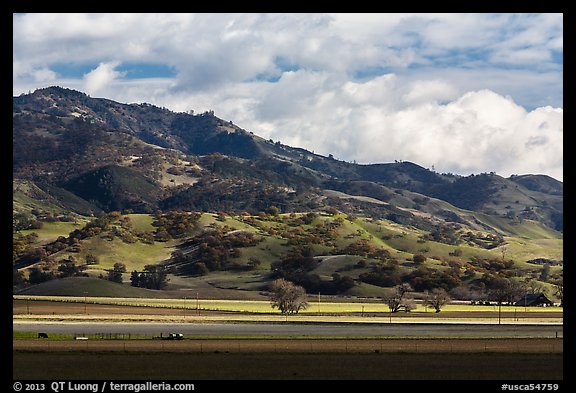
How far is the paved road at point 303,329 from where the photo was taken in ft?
383

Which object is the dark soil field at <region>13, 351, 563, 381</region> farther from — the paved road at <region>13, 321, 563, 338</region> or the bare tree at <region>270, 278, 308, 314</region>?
the bare tree at <region>270, 278, 308, 314</region>

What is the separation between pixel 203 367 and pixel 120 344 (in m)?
23.5

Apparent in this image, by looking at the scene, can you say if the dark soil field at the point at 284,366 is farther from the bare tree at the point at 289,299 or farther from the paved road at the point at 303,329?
the bare tree at the point at 289,299

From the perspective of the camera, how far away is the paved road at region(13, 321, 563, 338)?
117m

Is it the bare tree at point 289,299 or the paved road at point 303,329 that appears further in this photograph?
the bare tree at point 289,299

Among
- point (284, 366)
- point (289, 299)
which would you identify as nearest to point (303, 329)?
point (284, 366)

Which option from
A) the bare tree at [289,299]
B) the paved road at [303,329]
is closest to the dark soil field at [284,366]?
the paved road at [303,329]

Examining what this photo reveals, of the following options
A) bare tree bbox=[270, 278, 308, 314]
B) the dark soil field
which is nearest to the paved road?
the dark soil field

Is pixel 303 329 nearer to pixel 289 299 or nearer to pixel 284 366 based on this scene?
pixel 284 366

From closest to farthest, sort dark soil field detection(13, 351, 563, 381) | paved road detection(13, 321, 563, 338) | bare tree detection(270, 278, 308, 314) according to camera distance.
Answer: dark soil field detection(13, 351, 563, 381), paved road detection(13, 321, 563, 338), bare tree detection(270, 278, 308, 314)

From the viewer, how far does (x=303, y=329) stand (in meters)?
126

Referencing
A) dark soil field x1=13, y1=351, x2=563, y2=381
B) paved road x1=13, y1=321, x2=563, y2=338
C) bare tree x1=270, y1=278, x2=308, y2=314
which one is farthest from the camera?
bare tree x1=270, y1=278, x2=308, y2=314
